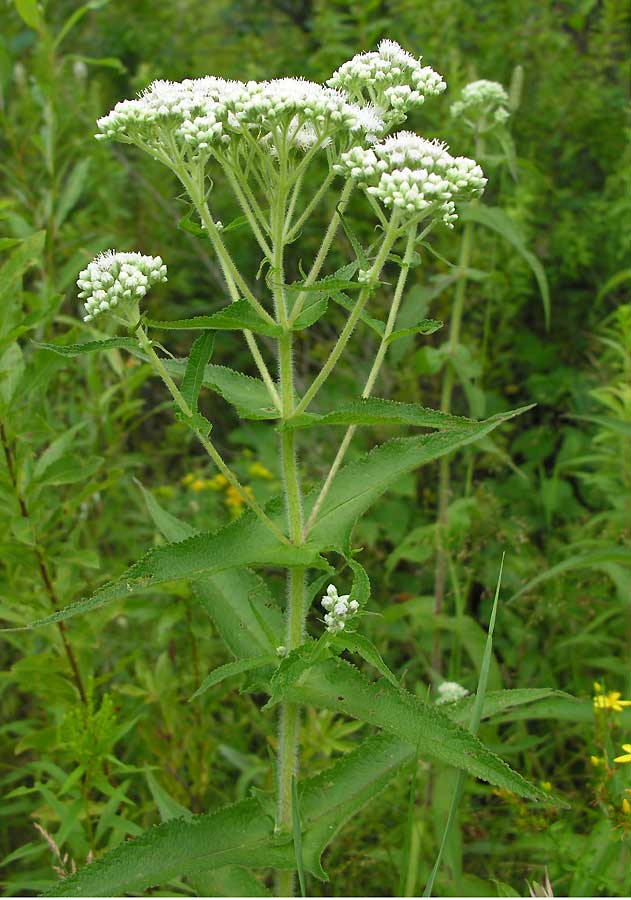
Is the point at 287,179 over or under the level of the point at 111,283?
over

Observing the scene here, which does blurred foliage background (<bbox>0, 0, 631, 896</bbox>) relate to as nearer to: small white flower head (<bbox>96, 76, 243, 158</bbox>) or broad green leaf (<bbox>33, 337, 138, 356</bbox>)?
small white flower head (<bbox>96, 76, 243, 158</bbox>)

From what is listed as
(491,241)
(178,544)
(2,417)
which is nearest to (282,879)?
(178,544)

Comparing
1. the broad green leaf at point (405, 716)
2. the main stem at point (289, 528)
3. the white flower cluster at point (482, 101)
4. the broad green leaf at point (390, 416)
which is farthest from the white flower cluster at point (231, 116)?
the white flower cluster at point (482, 101)

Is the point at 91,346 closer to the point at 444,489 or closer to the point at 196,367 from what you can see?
the point at 196,367

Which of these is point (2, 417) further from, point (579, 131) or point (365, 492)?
point (579, 131)

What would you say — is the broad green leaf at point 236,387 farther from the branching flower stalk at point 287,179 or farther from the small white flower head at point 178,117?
the small white flower head at point 178,117

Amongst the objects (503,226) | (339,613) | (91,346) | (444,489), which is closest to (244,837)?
(339,613)

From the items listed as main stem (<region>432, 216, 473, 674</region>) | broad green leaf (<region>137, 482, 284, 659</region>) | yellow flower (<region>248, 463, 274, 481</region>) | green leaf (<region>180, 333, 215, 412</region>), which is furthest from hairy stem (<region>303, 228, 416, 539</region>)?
yellow flower (<region>248, 463, 274, 481</region>)
